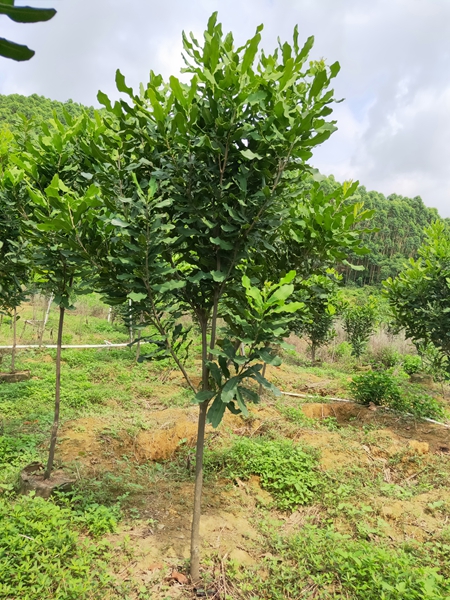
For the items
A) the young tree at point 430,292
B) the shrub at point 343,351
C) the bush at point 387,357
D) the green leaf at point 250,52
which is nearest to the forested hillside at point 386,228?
the shrub at point 343,351

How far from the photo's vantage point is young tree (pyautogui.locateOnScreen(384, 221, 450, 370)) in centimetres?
637

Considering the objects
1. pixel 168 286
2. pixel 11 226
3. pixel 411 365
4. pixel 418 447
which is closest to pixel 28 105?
pixel 411 365

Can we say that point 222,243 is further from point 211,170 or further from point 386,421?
point 386,421

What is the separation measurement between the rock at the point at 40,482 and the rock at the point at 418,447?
4.62 meters

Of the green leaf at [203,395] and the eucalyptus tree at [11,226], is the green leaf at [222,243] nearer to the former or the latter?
the green leaf at [203,395]

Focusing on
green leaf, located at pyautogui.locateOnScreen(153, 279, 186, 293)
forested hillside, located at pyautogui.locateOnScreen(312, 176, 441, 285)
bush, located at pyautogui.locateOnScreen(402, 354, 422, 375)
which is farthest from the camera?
forested hillside, located at pyautogui.locateOnScreen(312, 176, 441, 285)

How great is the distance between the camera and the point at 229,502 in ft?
13.1

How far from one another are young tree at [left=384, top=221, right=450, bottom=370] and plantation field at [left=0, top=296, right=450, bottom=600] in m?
1.79

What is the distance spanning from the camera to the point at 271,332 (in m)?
2.24

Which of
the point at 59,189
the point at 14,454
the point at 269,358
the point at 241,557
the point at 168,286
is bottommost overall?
the point at 241,557

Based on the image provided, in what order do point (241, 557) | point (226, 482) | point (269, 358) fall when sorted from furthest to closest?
point (226, 482) → point (241, 557) → point (269, 358)

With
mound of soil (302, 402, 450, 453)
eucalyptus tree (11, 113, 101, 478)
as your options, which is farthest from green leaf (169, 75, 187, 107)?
mound of soil (302, 402, 450, 453)

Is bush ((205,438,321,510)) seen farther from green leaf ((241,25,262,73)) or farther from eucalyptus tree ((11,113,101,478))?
green leaf ((241,25,262,73))

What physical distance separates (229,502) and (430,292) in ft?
16.5
